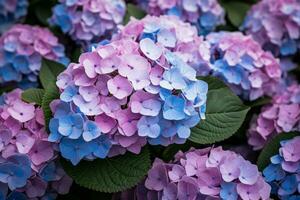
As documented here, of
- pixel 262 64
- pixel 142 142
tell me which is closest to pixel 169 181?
pixel 142 142

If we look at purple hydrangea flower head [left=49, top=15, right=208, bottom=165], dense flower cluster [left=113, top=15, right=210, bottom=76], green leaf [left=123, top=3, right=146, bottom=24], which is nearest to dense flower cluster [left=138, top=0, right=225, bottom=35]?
green leaf [left=123, top=3, right=146, bottom=24]

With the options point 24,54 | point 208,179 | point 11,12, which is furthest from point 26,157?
point 11,12

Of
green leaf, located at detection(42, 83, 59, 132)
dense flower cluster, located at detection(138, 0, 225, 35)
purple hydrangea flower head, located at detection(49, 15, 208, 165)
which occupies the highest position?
purple hydrangea flower head, located at detection(49, 15, 208, 165)

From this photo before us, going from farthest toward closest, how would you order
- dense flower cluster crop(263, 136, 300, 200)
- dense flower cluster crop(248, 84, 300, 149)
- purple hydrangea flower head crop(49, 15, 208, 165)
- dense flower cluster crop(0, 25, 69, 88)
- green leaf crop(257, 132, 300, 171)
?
dense flower cluster crop(0, 25, 69, 88)
dense flower cluster crop(248, 84, 300, 149)
green leaf crop(257, 132, 300, 171)
dense flower cluster crop(263, 136, 300, 200)
purple hydrangea flower head crop(49, 15, 208, 165)

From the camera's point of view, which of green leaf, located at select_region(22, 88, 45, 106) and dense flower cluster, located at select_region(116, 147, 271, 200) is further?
green leaf, located at select_region(22, 88, 45, 106)

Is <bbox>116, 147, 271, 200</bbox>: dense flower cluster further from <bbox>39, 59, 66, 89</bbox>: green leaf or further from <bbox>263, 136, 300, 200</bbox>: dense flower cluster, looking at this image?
<bbox>39, 59, 66, 89</bbox>: green leaf

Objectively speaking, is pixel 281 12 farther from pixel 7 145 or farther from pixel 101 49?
pixel 7 145

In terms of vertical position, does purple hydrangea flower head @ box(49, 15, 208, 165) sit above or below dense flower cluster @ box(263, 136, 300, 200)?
above

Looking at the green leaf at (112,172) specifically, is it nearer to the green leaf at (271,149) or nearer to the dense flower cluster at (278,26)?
the green leaf at (271,149)
